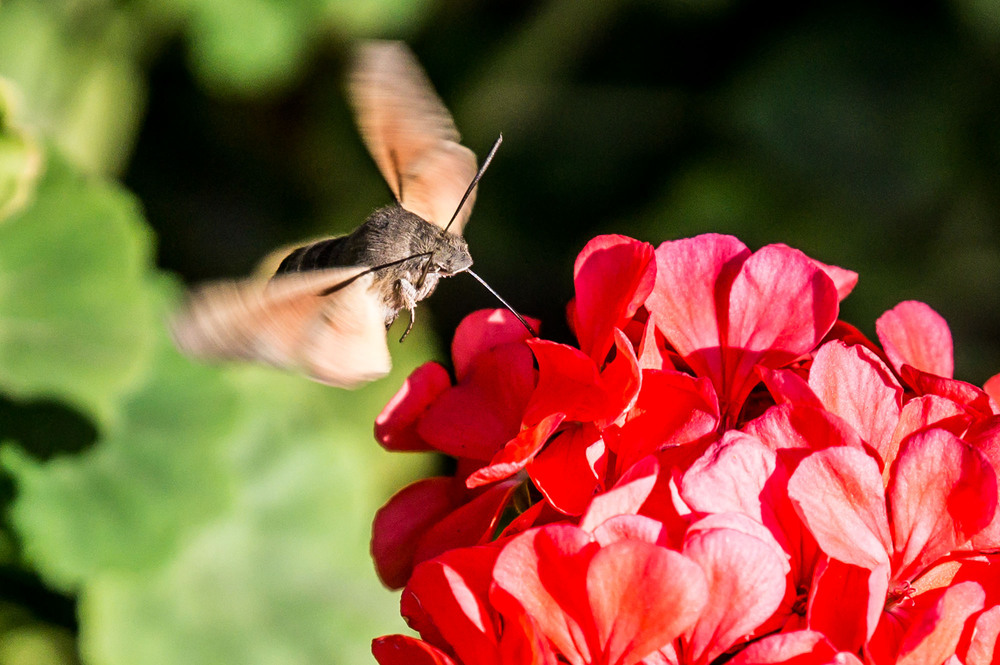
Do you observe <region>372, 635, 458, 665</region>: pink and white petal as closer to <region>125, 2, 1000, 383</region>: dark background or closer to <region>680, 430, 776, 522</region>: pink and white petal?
<region>680, 430, 776, 522</region>: pink and white petal

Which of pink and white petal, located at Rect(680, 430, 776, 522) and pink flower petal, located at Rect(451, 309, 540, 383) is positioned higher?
pink and white petal, located at Rect(680, 430, 776, 522)

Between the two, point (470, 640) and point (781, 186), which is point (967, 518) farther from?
point (781, 186)

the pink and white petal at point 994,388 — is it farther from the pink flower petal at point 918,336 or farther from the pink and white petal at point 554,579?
the pink and white petal at point 554,579

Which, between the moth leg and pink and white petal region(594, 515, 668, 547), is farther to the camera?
the moth leg

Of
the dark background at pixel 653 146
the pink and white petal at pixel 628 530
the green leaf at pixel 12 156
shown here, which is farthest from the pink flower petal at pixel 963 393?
the dark background at pixel 653 146

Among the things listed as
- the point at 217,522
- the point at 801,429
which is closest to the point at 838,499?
the point at 801,429

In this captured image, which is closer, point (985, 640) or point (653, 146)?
point (985, 640)

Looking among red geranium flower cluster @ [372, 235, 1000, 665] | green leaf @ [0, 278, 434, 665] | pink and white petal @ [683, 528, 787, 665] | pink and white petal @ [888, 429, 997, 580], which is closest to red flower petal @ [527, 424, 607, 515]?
red geranium flower cluster @ [372, 235, 1000, 665]

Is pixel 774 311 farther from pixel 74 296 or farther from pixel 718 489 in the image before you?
pixel 74 296
